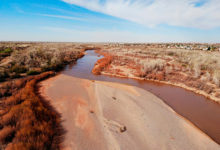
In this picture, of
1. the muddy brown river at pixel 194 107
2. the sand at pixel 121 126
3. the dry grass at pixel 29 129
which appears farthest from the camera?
the muddy brown river at pixel 194 107

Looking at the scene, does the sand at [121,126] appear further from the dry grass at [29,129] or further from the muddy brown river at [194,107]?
the muddy brown river at [194,107]

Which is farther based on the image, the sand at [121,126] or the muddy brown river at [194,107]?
the muddy brown river at [194,107]

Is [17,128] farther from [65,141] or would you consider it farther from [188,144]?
[188,144]

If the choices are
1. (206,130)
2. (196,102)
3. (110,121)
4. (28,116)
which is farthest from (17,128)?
(196,102)

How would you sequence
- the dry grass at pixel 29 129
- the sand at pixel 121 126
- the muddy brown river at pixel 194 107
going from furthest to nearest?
the muddy brown river at pixel 194 107 → the sand at pixel 121 126 → the dry grass at pixel 29 129

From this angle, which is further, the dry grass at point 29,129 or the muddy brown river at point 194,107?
the muddy brown river at point 194,107

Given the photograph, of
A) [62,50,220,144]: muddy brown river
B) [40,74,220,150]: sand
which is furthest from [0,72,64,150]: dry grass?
[62,50,220,144]: muddy brown river

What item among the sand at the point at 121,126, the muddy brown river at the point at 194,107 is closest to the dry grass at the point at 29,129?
the sand at the point at 121,126

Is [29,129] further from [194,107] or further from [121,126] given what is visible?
[194,107]

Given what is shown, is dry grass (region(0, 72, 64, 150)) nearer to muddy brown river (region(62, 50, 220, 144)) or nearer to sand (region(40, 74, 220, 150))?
sand (region(40, 74, 220, 150))

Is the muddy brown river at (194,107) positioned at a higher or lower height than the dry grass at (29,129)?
lower
